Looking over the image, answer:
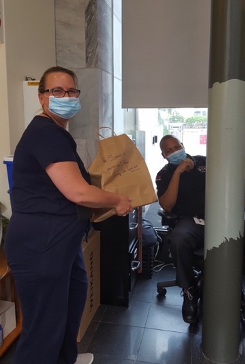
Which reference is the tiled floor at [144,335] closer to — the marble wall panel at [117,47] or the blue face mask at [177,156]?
the blue face mask at [177,156]

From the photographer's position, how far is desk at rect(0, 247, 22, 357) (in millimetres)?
1914

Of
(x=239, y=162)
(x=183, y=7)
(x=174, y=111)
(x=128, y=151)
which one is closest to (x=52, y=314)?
(x=128, y=151)

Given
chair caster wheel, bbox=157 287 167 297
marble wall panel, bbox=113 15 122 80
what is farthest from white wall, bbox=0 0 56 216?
chair caster wheel, bbox=157 287 167 297

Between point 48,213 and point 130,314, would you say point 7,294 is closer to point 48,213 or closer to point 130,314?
point 130,314

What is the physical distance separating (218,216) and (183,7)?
1.66 metres

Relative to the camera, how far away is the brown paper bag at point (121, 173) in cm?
161

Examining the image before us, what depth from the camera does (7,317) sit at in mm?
2047

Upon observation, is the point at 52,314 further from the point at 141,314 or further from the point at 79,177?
the point at 141,314

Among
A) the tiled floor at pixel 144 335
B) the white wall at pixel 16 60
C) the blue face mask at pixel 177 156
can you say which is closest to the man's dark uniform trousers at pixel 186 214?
the blue face mask at pixel 177 156

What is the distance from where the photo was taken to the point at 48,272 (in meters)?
1.41

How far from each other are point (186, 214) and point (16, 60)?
1.50 m

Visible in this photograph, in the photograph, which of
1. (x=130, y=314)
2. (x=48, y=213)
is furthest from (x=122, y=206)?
(x=130, y=314)

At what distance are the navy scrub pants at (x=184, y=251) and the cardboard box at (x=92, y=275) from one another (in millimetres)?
503

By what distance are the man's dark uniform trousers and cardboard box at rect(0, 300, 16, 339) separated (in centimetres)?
102
